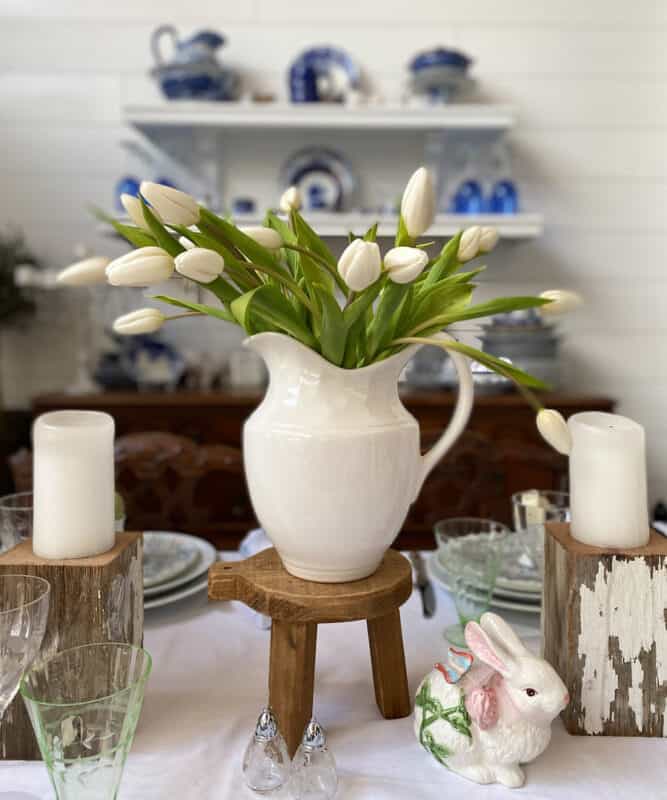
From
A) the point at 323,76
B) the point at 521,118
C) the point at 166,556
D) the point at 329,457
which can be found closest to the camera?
the point at 329,457

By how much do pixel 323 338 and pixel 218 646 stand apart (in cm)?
39

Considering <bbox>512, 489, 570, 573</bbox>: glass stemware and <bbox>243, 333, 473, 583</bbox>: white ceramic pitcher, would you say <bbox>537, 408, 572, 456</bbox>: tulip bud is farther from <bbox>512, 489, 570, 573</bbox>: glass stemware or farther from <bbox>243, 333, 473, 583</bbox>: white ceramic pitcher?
<bbox>512, 489, 570, 573</bbox>: glass stemware

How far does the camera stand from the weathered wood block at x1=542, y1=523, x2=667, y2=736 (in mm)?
645

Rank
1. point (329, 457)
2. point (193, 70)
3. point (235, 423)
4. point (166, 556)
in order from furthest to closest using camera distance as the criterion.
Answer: point (193, 70) → point (235, 423) → point (166, 556) → point (329, 457)

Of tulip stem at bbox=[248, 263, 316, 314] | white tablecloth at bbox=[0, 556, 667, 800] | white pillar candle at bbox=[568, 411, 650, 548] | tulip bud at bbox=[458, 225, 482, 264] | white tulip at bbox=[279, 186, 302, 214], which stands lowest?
white tablecloth at bbox=[0, 556, 667, 800]

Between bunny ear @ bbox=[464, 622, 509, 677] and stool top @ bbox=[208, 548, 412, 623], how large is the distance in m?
0.08

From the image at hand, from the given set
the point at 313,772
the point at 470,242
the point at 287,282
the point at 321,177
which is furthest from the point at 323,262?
the point at 321,177

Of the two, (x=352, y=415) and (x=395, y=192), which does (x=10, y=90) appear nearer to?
(x=395, y=192)

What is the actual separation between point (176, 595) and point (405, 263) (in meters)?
0.54

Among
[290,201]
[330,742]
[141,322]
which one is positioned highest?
[290,201]

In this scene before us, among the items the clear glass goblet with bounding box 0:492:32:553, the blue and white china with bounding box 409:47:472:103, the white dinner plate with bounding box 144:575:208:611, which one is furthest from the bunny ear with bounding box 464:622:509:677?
the blue and white china with bounding box 409:47:472:103

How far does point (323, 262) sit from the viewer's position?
0.56m

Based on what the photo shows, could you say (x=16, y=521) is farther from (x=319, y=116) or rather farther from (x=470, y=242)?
(x=319, y=116)

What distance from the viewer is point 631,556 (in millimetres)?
644
